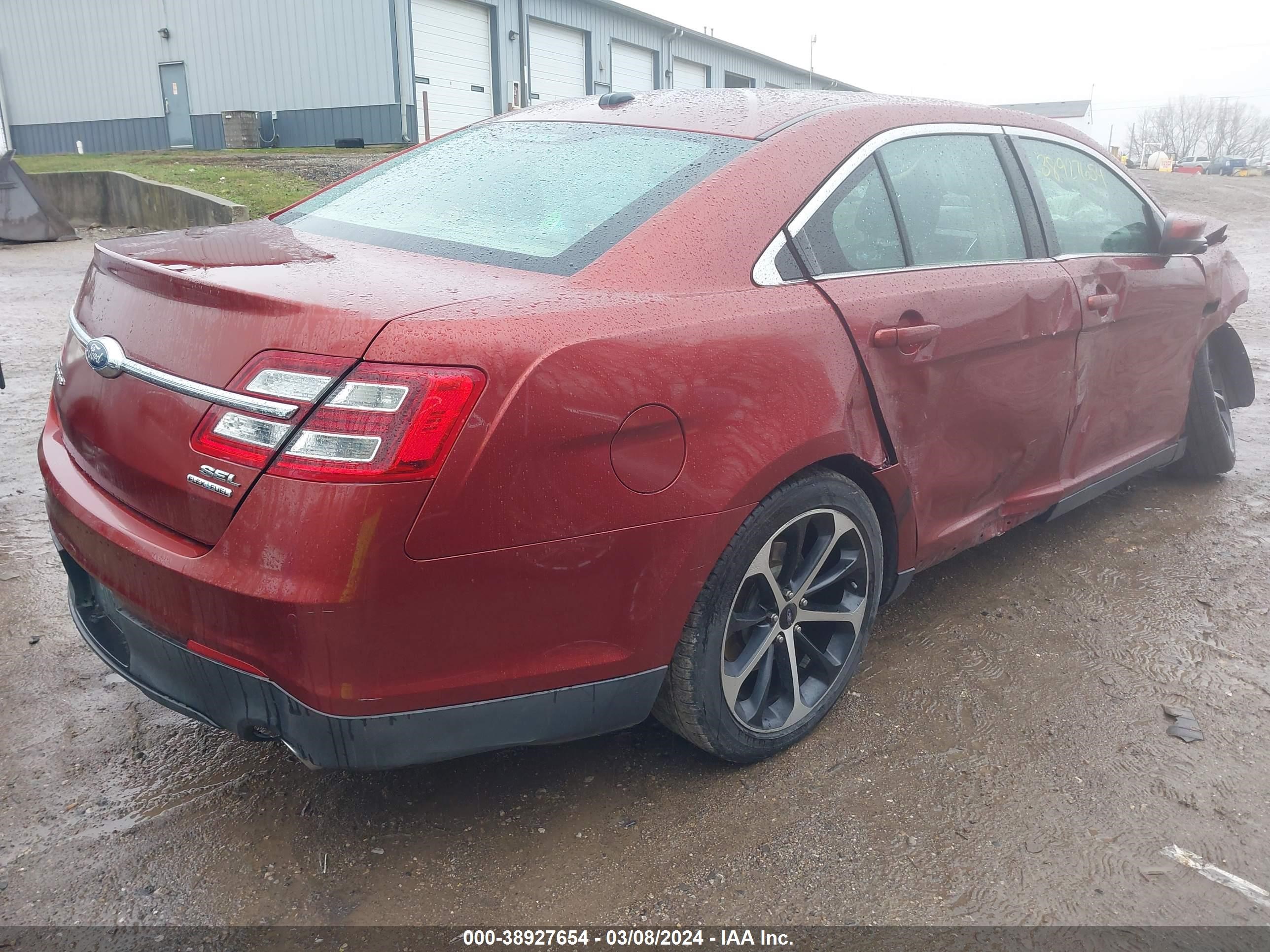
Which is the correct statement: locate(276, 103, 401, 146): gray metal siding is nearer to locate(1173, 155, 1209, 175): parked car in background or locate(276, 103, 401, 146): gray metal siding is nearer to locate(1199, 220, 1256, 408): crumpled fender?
locate(1199, 220, 1256, 408): crumpled fender

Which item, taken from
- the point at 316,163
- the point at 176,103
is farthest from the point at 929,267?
the point at 176,103

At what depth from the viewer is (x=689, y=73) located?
2942 cm

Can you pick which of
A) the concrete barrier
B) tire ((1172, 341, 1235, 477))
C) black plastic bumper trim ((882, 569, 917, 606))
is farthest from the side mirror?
the concrete barrier

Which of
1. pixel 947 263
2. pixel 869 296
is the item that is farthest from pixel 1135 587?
pixel 869 296

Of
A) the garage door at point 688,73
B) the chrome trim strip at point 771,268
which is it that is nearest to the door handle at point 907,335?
the chrome trim strip at point 771,268

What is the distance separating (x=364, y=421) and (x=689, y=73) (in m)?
30.4

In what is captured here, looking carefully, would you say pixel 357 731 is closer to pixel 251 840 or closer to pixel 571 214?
pixel 251 840

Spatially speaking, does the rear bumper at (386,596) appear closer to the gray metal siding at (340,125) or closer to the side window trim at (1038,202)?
the side window trim at (1038,202)

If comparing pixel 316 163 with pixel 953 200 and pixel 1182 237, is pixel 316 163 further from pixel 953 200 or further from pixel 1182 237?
pixel 953 200

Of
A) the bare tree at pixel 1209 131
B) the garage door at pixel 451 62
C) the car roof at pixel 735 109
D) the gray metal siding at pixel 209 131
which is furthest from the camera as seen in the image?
the bare tree at pixel 1209 131

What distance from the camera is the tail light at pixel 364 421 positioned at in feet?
5.53

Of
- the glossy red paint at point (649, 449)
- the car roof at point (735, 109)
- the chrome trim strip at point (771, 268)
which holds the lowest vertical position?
the glossy red paint at point (649, 449)

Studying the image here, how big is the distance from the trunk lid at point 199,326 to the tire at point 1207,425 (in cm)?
340

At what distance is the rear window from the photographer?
7.22 ft
